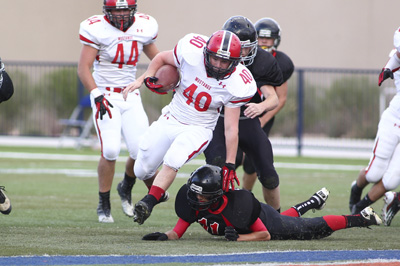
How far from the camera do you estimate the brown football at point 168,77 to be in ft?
19.7

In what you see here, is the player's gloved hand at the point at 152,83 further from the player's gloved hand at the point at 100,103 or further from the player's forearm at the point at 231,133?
the player's gloved hand at the point at 100,103

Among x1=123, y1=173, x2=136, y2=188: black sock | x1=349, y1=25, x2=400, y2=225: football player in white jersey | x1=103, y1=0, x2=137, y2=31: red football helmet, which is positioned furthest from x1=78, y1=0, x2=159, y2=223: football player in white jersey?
x1=349, y1=25, x2=400, y2=225: football player in white jersey

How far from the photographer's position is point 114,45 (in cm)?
699

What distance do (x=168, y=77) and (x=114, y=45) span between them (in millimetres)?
1174

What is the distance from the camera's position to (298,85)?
699 inches

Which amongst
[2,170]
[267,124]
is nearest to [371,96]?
[2,170]

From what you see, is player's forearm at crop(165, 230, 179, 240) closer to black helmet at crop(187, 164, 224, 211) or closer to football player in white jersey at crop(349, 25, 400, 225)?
black helmet at crop(187, 164, 224, 211)

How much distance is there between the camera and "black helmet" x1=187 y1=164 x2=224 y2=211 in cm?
533

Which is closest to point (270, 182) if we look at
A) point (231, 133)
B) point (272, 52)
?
point (231, 133)

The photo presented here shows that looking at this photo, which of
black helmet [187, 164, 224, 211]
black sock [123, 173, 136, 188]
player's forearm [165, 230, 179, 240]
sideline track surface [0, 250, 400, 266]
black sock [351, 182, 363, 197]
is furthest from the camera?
black sock [351, 182, 363, 197]

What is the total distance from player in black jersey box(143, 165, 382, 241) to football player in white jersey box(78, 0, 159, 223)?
Result: 148 cm

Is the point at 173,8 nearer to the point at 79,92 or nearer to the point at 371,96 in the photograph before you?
the point at 79,92

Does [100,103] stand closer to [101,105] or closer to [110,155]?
[101,105]

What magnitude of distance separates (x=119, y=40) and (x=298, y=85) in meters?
11.2
